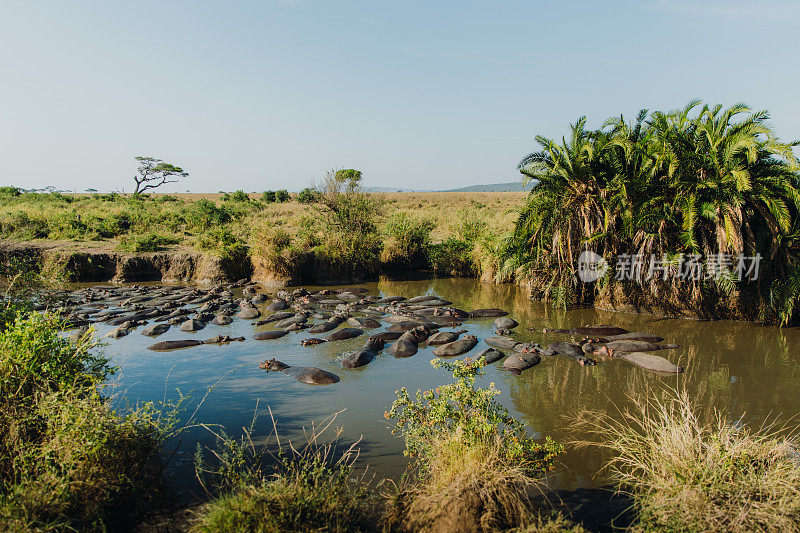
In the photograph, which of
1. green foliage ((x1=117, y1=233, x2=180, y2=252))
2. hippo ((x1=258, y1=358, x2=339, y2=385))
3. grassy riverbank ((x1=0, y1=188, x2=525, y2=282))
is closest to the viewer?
hippo ((x1=258, y1=358, x2=339, y2=385))

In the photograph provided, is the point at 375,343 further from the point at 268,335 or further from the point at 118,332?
the point at 118,332

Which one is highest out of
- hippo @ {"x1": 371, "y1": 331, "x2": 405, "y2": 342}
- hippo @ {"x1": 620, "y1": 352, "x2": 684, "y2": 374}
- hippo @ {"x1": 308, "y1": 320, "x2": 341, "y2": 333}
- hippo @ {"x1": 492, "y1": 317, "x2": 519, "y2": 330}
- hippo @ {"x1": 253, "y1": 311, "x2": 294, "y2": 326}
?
hippo @ {"x1": 253, "y1": 311, "x2": 294, "y2": 326}

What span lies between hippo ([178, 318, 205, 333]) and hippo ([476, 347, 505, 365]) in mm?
8608

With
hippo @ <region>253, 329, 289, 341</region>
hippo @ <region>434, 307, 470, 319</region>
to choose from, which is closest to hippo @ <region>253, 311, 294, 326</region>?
hippo @ <region>253, 329, 289, 341</region>

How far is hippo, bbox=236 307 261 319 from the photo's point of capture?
15.5 metres

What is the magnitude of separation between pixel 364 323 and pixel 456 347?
12.1ft

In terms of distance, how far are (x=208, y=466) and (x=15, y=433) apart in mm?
2237

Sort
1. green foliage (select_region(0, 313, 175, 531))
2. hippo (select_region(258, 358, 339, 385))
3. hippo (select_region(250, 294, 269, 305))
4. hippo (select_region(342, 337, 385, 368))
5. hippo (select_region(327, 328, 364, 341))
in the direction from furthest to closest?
hippo (select_region(250, 294, 269, 305))
hippo (select_region(327, 328, 364, 341))
hippo (select_region(342, 337, 385, 368))
hippo (select_region(258, 358, 339, 385))
green foliage (select_region(0, 313, 175, 531))

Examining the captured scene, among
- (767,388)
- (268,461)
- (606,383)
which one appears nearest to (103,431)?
(268,461)

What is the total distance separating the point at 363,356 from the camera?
1096 cm

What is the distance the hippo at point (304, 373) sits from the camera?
965cm

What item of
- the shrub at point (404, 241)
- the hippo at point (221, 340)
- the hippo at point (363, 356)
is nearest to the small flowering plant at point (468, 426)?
the hippo at point (363, 356)

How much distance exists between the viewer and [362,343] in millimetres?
12625

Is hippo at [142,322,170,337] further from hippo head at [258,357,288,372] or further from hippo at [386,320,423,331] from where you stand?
hippo at [386,320,423,331]
